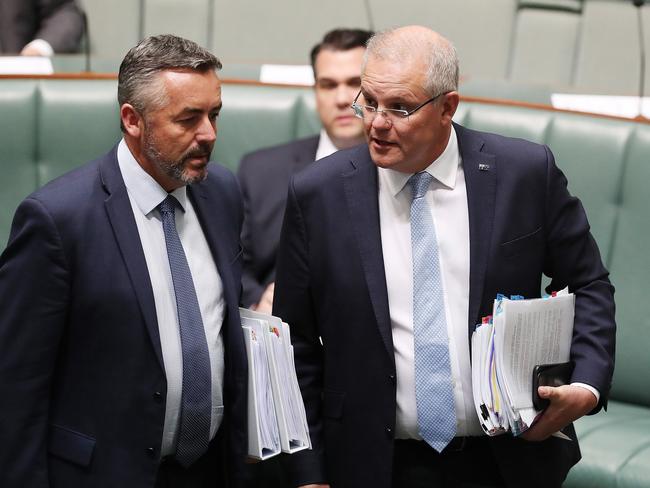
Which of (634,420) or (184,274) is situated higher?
(184,274)

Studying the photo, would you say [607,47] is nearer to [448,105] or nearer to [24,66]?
[24,66]

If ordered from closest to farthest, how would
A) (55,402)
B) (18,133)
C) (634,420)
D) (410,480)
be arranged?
(55,402) → (410,480) → (634,420) → (18,133)

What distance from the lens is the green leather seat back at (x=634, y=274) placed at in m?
2.35

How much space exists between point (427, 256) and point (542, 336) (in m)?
0.20

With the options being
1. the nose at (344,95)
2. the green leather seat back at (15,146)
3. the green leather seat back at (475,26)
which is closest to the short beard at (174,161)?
the nose at (344,95)

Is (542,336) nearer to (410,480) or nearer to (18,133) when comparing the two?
(410,480)

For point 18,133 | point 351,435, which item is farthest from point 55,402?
point 18,133

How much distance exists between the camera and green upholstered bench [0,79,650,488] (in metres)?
2.22

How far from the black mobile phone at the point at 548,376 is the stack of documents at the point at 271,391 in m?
0.33

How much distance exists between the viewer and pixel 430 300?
151 cm

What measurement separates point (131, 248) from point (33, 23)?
193 centimetres

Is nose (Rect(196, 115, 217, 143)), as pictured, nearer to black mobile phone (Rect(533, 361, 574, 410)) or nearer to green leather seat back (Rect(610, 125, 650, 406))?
black mobile phone (Rect(533, 361, 574, 410))

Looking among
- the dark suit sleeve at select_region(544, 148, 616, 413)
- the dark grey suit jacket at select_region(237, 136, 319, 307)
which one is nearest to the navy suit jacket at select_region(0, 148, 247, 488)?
the dark suit sleeve at select_region(544, 148, 616, 413)

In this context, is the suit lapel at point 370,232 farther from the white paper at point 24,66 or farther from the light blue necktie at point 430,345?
the white paper at point 24,66
